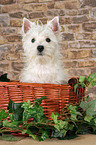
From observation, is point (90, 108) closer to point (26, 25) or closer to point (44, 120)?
point (44, 120)

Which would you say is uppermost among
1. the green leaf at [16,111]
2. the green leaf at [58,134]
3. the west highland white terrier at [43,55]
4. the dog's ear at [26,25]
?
the dog's ear at [26,25]

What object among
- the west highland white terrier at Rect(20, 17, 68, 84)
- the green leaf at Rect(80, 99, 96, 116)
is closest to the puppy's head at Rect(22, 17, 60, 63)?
the west highland white terrier at Rect(20, 17, 68, 84)

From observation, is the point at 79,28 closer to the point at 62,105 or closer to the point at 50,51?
the point at 50,51

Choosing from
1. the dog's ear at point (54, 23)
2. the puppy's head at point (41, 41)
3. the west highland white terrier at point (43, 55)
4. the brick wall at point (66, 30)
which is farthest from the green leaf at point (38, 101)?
the brick wall at point (66, 30)

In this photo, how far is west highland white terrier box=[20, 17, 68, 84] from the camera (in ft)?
4.01

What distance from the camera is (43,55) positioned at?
4.06ft

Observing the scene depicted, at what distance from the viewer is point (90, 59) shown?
3.17 meters

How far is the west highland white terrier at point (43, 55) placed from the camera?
4.01 feet

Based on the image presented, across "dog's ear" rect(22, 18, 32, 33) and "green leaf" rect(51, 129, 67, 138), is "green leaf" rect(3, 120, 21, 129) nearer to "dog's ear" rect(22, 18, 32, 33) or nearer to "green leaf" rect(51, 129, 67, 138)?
"green leaf" rect(51, 129, 67, 138)

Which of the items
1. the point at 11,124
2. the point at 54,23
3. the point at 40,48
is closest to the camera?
the point at 11,124

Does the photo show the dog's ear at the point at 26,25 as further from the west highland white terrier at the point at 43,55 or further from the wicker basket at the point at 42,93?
the wicker basket at the point at 42,93

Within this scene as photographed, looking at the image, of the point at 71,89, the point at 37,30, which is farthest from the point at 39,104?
the point at 37,30

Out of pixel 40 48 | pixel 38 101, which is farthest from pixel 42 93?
pixel 40 48

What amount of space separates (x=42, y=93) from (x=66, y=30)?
2535 mm
